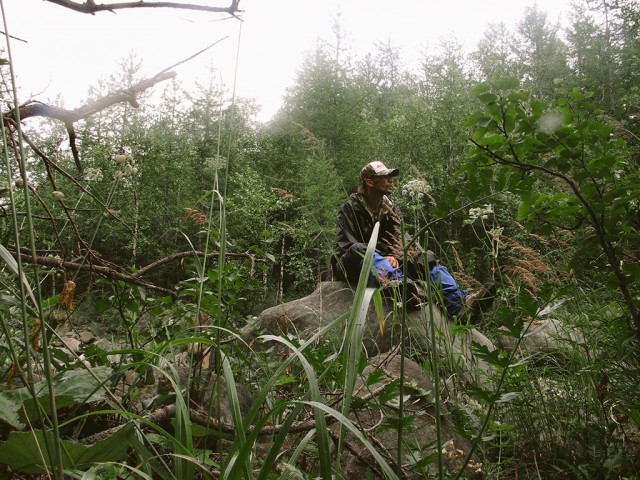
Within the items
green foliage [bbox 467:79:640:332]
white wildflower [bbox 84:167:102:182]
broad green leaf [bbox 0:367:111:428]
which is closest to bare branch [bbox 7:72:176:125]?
white wildflower [bbox 84:167:102:182]

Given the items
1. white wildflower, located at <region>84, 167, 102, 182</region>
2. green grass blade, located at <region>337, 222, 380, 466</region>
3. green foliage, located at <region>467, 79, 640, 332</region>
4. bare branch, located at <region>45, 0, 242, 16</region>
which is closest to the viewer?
green grass blade, located at <region>337, 222, 380, 466</region>

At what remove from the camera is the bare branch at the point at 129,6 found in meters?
0.95

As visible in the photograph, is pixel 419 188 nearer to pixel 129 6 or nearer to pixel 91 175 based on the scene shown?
pixel 91 175

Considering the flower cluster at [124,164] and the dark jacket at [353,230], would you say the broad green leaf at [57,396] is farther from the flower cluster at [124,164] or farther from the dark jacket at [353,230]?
the dark jacket at [353,230]

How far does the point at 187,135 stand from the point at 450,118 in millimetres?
13510

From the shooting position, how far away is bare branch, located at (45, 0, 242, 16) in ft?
3.13

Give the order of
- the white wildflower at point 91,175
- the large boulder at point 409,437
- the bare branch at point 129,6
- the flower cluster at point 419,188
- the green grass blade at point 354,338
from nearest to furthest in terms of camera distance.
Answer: the green grass blade at point 354,338, the bare branch at point 129,6, the large boulder at point 409,437, the white wildflower at point 91,175, the flower cluster at point 419,188

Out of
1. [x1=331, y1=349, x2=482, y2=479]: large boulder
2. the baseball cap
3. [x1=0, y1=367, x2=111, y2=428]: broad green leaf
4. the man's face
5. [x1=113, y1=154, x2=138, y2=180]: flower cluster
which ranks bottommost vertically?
[x1=331, y1=349, x2=482, y2=479]: large boulder

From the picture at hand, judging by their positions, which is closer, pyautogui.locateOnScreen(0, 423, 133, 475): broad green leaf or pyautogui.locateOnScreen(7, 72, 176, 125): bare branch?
pyautogui.locateOnScreen(0, 423, 133, 475): broad green leaf

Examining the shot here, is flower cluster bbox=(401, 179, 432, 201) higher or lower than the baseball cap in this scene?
lower

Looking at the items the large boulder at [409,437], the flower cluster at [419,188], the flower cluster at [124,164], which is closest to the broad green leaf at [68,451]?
the large boulder at [409,437]

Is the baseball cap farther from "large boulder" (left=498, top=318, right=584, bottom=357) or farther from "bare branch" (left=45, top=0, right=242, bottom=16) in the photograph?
"bare branch" (left=45, top=0, right=242, bottom=16)

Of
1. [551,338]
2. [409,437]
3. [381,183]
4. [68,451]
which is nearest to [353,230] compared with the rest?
[381,183]

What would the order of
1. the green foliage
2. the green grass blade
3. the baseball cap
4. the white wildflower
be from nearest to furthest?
1. the green grass blade
2. the green foliage
3. the white wildflower
4. the baseball cap
